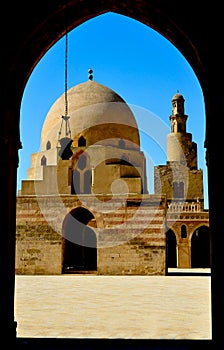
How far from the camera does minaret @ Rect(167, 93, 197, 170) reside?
2010 inches

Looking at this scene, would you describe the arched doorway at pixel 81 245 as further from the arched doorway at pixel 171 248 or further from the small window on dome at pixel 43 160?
the arched doorway at pixel 171 248

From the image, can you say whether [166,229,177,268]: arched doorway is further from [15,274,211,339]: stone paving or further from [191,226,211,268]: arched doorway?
[15,274,211,339]: stone paving

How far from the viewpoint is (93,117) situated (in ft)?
100.0

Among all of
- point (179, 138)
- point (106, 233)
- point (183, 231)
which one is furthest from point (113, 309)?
point (179, 138)

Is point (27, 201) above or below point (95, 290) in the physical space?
above

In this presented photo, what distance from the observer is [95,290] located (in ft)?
53.5

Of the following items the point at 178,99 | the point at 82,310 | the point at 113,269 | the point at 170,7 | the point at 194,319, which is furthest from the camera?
the point at 178,99

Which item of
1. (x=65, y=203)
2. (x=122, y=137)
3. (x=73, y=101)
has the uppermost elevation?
(x=73, y=101)

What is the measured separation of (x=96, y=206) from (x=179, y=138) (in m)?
29.6

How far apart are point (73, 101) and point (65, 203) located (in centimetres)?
989

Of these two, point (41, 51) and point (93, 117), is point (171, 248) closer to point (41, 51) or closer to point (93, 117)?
point (93, 117)

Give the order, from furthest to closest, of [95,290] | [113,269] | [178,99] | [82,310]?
[178,99], [113,269], [95,290], [82,310]
